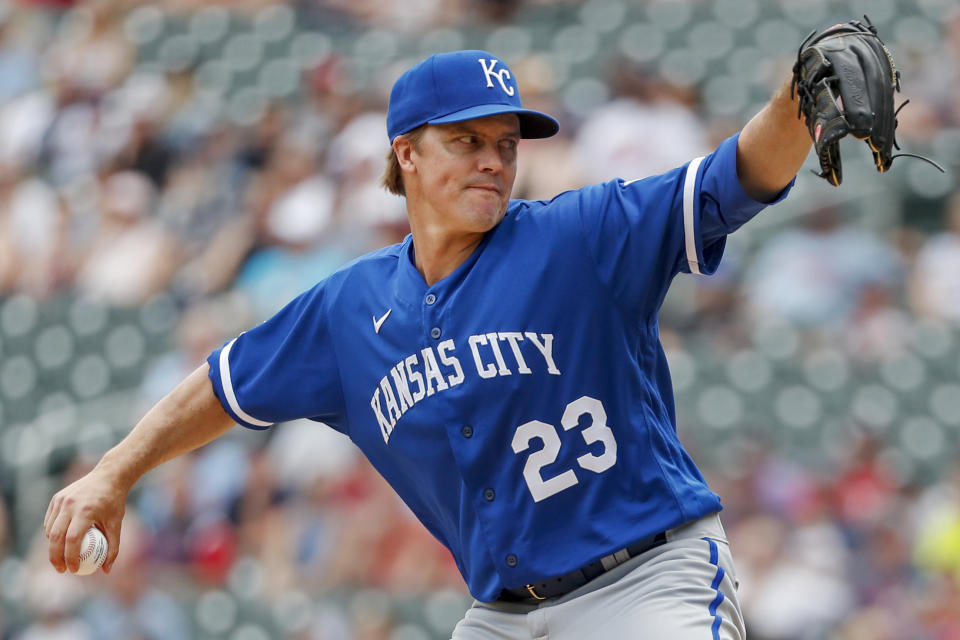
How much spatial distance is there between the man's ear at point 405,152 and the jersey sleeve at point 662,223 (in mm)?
504

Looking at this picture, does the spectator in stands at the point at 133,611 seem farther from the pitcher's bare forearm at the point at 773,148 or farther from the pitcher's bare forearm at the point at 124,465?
the pitcher's bare forearm at the point at 773,148

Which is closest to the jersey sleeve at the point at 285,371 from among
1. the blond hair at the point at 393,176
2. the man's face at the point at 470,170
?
Answer: the blond hair at the point at 393,176

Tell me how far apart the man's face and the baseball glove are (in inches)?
29.7

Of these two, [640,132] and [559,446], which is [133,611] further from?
[559,446]

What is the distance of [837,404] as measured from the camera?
22.5 feet

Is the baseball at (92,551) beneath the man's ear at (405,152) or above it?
beneath

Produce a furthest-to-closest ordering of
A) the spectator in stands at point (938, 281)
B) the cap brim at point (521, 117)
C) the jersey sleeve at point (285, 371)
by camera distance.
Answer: the spectator in stands at point (938, 281), the jersey sleeve at point (285, 371), the cap brim at point (521, 117)

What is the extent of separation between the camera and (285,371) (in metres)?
3.45

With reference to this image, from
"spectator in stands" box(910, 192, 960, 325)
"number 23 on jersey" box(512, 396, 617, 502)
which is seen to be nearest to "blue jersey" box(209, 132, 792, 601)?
"number 23 on jersey" box(512, 396, 617, 502)

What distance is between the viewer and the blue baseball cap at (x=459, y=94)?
3.18 m

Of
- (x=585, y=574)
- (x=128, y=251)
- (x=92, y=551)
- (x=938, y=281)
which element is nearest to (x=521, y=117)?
(x=585, y=574)

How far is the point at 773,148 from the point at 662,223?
0.29 meters

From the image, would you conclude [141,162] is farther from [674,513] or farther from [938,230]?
[674,513]

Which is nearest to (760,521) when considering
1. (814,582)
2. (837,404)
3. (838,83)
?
(814,582)
